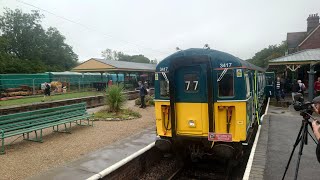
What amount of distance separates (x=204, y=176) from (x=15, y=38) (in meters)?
59.5

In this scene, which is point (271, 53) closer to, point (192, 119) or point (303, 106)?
point (192, 119)

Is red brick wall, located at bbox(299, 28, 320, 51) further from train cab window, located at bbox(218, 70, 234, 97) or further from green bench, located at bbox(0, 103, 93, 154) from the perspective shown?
train cab window, located at bbox(218, 70, 234, 97)

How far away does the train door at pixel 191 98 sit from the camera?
6.17 meters

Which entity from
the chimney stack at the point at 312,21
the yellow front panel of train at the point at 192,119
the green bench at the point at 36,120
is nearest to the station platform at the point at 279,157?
the yellow front panel of train at the point at 192,119

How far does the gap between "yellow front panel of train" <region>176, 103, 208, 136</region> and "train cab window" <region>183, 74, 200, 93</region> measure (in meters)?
0.33

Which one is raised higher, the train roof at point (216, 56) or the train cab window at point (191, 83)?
the train roof at point (216, 56)

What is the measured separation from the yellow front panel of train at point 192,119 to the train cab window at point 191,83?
1.07 feet

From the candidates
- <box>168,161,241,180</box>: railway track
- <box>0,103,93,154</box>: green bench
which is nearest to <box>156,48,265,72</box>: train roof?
<box>168,161,241,180</box>: railway track

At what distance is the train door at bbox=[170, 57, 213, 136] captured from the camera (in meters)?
6.17

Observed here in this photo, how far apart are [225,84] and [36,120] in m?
5.89

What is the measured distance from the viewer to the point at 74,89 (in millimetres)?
28719

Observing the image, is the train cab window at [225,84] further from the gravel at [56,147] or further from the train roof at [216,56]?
the gravel at [56,147]

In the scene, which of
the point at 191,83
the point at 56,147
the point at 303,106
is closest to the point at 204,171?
the point at 191,83

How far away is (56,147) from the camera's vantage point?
804cm
